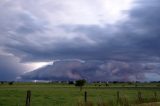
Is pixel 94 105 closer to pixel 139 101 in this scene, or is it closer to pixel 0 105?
pixel 139 101

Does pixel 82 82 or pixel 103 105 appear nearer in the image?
pixel 103 105

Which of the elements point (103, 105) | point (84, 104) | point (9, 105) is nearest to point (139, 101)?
point (103, 105)

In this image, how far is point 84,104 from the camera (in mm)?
24156

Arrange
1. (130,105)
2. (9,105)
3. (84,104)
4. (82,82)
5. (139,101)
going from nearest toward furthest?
(84,104) < (130,105) < (139,101) < (9,105) < (82,82)

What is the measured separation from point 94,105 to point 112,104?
6.12 feet

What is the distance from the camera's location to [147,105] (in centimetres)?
2648

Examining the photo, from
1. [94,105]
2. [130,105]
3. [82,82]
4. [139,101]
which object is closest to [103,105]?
[94,105]

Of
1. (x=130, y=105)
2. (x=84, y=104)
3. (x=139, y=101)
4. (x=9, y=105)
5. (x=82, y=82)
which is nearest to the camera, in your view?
(x=84, y=104)

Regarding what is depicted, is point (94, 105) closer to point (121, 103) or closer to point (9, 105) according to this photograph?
point (121, 103)

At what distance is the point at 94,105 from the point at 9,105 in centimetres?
1948

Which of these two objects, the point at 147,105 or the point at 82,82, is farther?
the point at 82,82

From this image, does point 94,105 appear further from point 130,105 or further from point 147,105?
point 147,105

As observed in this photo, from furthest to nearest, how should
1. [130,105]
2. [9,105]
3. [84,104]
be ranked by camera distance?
1. [9,105]
2. [130,105]
3. [84,104]

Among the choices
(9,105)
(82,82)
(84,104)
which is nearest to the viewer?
(84,104)
